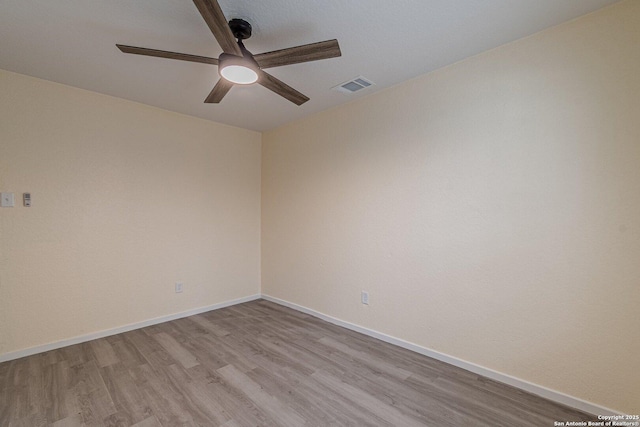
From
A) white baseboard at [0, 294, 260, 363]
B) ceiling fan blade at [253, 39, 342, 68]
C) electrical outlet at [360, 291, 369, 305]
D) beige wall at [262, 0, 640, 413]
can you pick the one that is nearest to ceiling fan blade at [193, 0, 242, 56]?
ceiling fan blade at [253, 39, 342, 68]

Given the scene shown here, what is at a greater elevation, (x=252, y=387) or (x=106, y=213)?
(x=106, y=213)

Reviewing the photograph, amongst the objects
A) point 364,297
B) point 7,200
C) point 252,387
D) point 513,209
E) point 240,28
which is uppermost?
point 240,28

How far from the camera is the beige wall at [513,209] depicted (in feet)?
5.52

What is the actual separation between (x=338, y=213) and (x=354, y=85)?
1.37m

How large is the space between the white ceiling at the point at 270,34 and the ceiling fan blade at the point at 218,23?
30 cm

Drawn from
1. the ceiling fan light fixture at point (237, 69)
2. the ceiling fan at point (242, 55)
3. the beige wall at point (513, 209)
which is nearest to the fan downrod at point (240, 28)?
the ceiling fan at point (242, 55)

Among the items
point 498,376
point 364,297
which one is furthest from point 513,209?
point 364,297

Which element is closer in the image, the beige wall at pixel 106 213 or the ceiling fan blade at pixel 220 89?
the ceiling fan blade at pixel 220 89

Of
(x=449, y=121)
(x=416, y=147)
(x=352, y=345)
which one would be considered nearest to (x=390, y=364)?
(x=352, y=345)

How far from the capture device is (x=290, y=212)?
383cm

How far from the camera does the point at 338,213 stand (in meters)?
3.24

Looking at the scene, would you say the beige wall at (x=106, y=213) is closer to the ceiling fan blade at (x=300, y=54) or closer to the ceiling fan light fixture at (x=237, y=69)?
the ceiling fan light fixture at (x=237, y=69)

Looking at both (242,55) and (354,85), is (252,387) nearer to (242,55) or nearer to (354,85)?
(242,55)

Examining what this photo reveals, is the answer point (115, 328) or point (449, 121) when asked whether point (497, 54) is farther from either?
point (115, 328)
